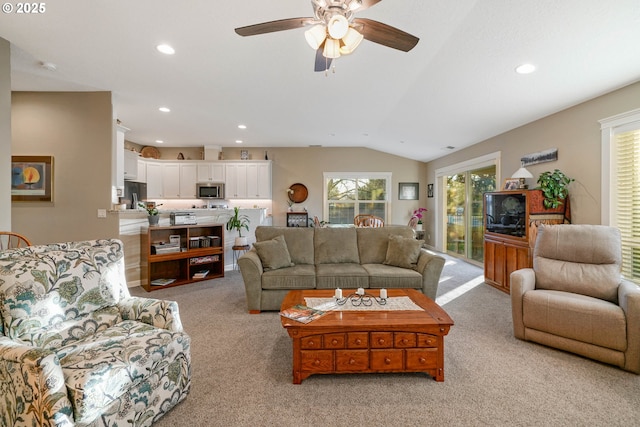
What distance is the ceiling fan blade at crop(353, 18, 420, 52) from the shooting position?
5.29 ft

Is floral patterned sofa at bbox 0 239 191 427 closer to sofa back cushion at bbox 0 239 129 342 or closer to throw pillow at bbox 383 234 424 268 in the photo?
sofa back cushion at bbox 0 239 129 342

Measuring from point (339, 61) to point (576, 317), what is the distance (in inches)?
128

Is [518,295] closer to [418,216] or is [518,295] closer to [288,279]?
[288,279]

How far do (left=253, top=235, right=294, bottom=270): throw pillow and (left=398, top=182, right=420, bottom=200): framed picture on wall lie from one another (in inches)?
199

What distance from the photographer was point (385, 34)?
66.6 inches

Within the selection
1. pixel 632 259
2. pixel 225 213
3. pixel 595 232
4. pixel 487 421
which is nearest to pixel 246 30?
pixel 487 421

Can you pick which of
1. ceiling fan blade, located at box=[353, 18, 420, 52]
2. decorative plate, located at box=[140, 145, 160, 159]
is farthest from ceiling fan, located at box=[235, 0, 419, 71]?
decorative plate, located at box=[140, 145, 160, 159]

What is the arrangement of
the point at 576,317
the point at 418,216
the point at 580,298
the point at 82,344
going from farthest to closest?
the point at 418,216 < the point at 580,298 < the point at 576,317 < the point at 82,344

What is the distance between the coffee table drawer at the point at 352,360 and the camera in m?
1.87

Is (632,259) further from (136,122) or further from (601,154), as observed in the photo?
(136,122)

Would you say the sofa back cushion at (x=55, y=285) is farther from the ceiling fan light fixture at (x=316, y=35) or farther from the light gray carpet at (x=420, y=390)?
the ceiling fan light fixture at (x=316, y=35)

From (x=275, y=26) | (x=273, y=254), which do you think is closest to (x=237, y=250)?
(x=273, y=254)

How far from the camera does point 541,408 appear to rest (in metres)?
1.66

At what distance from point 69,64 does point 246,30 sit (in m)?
2.83
